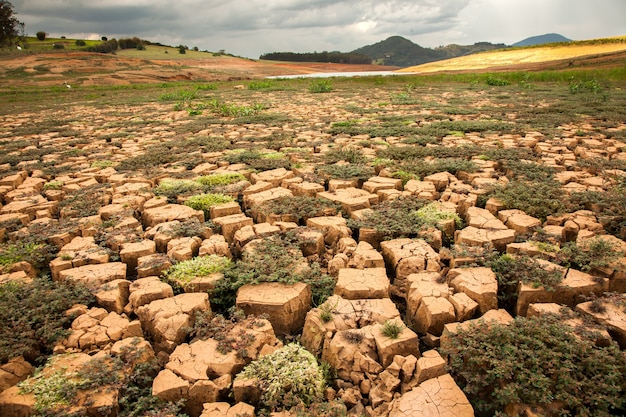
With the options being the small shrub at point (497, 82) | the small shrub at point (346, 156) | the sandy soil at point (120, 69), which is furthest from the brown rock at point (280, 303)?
the sandy soil at point (120, 69)

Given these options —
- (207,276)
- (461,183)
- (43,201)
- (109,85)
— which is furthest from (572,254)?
(109,85)

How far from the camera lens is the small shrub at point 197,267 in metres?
3.09

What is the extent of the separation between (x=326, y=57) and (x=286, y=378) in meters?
39.4

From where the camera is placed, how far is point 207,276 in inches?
121

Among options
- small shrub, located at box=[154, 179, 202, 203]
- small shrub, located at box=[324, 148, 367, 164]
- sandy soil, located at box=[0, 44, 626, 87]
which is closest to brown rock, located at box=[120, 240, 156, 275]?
small shrub, located at box=[154, 179, 202, 203]

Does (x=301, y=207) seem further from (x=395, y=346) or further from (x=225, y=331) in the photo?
(x=395, y=346)

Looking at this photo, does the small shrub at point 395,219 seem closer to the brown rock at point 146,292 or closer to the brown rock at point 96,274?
the brown rock at point 146,292

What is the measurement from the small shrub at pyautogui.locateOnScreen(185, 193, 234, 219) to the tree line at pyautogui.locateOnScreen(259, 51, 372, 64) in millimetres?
35199

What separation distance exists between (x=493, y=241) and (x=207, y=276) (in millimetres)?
2609

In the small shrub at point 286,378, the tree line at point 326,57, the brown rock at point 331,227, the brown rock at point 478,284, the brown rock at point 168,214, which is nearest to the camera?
the small shrub at point 286,378

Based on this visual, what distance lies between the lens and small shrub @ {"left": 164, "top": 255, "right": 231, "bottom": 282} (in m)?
3.09

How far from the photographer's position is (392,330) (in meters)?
2.39

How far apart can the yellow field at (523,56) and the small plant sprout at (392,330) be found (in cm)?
2533

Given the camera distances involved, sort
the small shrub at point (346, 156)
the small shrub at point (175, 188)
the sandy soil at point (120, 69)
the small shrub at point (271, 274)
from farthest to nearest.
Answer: the sandy soil at point (120, 69)
the small shrub at point (346, 156)
the small shrub at point (175, 188)
the small shrub at point (271, 274)
